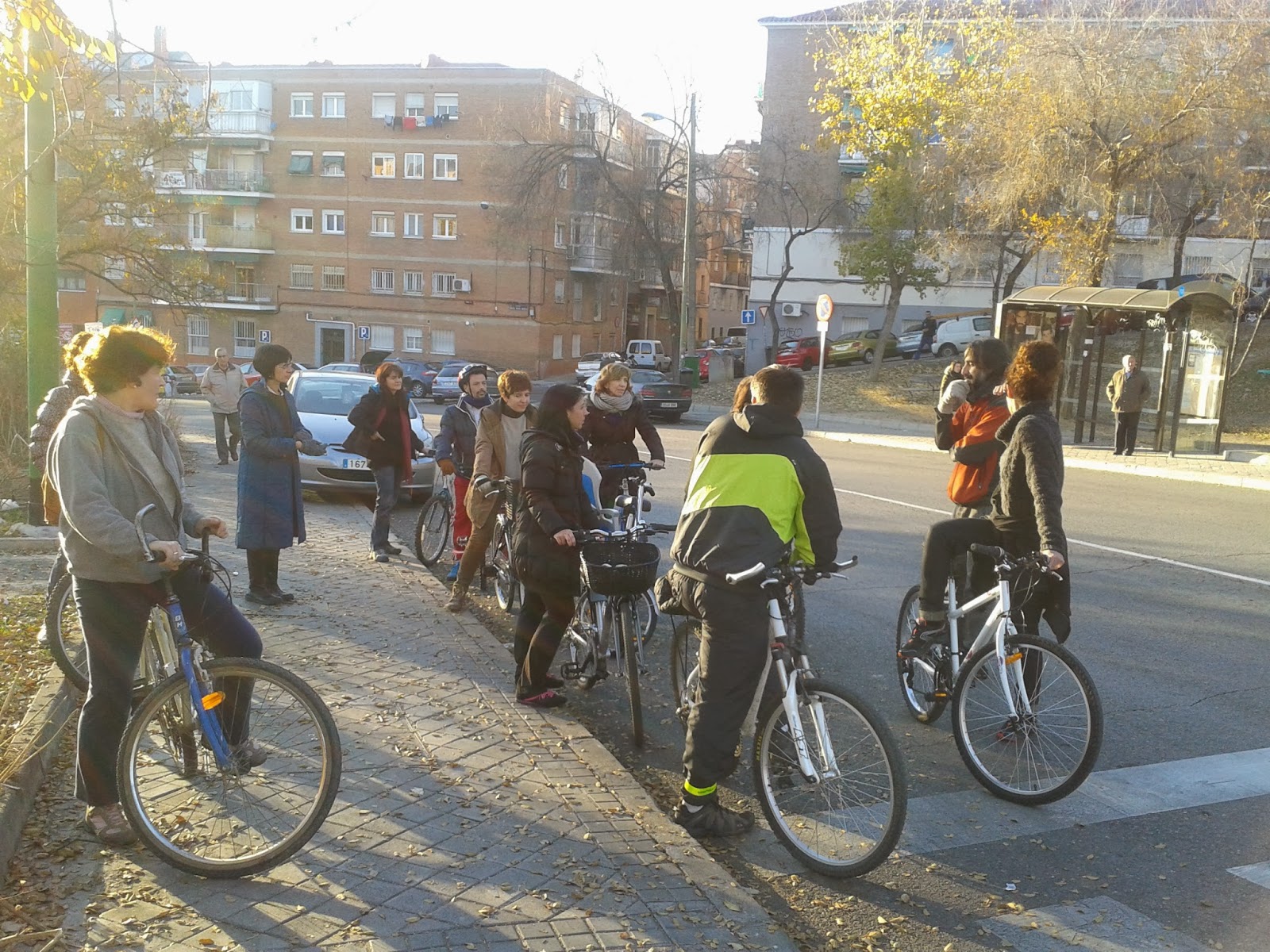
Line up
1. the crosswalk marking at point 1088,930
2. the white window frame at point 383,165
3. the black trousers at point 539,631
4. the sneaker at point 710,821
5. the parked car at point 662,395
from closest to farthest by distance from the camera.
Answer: the crosswalk marking at point 1088,930 < the sneaker at point 710,821 < the black trousers at point 539,631 < the parked car at point 662,395 < the white window frame at point 383,165

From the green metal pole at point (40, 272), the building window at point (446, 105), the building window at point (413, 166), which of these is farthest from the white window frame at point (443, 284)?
the green metal pole at point (40, 272)

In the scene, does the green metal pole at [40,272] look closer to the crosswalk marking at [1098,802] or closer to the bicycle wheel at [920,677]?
the bicycle wheel at [920,677]

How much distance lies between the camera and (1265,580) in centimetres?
978

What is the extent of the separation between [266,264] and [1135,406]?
2008 inches

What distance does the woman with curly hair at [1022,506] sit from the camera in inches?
204

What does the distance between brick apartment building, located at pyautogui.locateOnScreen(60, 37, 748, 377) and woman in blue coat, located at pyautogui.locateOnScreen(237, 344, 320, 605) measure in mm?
48325

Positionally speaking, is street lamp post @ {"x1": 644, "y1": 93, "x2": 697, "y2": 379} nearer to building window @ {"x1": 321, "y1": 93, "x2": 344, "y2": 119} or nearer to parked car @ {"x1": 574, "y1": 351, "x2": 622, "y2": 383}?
parked car @ {"x1": 574, "y1": 351, "x2": 622, "y2": 383}

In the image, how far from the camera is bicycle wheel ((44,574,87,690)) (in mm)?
5582

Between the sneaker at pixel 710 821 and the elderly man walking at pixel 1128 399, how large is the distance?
60.6ft

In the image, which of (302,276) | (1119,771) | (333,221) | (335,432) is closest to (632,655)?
(1119,771)

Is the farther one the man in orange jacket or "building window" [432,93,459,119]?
"building window" [432,93,459,119]

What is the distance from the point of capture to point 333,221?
60812 millimetres

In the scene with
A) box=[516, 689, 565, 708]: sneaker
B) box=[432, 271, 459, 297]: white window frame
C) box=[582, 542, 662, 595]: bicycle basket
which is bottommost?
box=[516, 689, 565, 708]: sneaker

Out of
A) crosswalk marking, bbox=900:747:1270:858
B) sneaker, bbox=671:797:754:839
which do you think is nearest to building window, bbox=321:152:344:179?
crosswalk marking, bbox=900:747:1270:858
